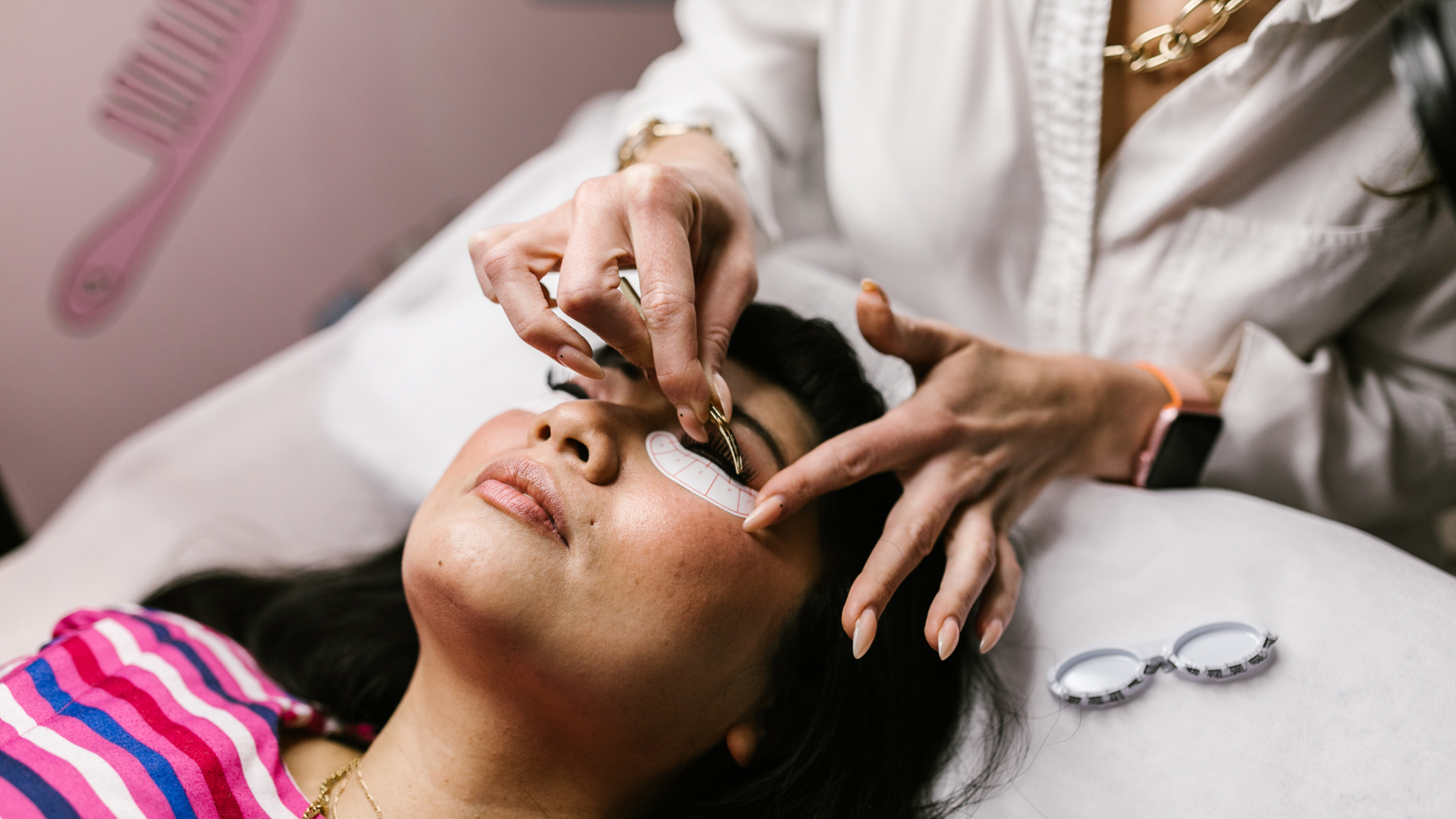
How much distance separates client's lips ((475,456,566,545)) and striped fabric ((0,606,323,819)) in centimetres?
39

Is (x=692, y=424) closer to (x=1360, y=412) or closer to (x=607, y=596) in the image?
(x=607, y=596)

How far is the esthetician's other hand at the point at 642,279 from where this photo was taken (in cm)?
74

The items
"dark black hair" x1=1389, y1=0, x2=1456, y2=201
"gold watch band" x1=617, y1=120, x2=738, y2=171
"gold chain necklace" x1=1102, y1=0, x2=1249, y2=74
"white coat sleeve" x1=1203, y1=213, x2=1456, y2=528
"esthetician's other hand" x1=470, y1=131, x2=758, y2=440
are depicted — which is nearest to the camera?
"dark black hair" x1=1389, y1=0, x2=1456, y2=201

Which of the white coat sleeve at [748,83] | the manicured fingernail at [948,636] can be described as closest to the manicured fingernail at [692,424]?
the manicured fingernail at [948,636]

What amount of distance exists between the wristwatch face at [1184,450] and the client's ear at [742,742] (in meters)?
0.61

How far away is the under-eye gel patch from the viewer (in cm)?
85

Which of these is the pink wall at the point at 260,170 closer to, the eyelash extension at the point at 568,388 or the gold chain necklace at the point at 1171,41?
the eyelash extension at the point at 568,388

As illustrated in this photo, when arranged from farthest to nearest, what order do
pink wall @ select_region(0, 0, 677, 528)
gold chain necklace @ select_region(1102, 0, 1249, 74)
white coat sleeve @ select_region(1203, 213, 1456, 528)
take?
pink wall @ select_region(0, 0, 677, 528) < white coat sleeve @ select_region(1203, 213, 1456, 528) < gold chain necklace @ select_region(1102, 0, 1249, 74)

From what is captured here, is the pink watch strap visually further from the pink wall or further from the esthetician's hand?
the pink wall

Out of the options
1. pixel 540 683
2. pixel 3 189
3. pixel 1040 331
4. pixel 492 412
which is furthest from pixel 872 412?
pixel 3 189

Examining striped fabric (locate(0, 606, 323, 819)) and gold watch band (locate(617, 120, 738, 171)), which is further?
gold watch band (locate(617, 120, 738, 171))

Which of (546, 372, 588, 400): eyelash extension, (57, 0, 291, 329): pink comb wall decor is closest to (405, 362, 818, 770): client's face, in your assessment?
(546, 372, 588, 400): eyelash extension

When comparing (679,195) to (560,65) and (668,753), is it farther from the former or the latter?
(560,65)

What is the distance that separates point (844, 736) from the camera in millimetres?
930
